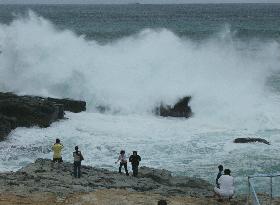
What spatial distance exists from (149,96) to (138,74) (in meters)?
4.58

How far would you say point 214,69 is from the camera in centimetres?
3791

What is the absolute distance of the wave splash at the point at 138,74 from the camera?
28984 millimetres

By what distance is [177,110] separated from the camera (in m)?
26.9

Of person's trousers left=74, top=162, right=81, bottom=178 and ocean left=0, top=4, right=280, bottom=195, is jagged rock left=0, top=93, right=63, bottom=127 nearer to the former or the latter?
ocean left=0, top=4, right=280, bottom=195

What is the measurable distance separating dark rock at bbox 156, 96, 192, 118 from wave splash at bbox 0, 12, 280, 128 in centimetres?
56

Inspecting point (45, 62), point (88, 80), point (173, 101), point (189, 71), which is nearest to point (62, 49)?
point (45, 62)

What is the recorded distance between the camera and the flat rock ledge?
529 inches

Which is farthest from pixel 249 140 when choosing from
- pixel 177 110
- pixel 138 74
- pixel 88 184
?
pixel 138 74

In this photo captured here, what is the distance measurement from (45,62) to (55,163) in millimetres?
21603

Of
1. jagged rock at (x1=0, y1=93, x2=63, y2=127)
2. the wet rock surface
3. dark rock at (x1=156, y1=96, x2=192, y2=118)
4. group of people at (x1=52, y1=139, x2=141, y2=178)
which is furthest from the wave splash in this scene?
group of people at (x1=52, y1=139, x2=141, y2=178)

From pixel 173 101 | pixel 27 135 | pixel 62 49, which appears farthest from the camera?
pixel 62 49

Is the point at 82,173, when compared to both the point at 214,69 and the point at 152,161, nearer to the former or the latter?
the point at 152,161

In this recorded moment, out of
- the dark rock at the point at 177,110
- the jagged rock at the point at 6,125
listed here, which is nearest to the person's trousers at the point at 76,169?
the jagged rock at the point at 6,125

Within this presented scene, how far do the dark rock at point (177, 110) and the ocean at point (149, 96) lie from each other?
0.43 m
